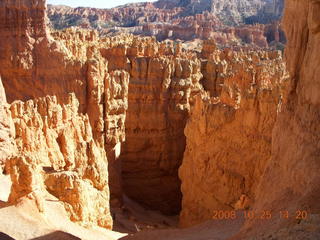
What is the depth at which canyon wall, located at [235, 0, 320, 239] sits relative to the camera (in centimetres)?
464

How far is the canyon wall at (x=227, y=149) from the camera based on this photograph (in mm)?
11016

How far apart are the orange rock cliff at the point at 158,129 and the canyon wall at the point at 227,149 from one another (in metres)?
0.03

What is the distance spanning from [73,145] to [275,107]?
5.30m

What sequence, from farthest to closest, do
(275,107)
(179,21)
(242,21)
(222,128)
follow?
(242,21) → (179,21) → (222,128) → (275,107)

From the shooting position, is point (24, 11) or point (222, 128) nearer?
point (222, 128)

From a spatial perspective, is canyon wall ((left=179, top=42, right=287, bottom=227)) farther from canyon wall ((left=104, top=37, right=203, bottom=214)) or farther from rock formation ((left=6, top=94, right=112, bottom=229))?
canyon wall ((left=104, top=37, right=203, bottom=214))

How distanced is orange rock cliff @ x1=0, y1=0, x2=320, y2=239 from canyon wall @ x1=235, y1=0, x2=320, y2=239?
18mm

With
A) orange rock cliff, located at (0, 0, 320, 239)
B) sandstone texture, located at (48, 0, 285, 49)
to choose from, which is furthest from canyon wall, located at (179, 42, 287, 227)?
sandstone texture, located at (48, 0, 285, 49)

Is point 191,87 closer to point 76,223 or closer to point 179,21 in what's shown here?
point 76,223

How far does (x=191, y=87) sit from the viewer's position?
19719 millimetres

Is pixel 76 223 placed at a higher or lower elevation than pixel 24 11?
lower

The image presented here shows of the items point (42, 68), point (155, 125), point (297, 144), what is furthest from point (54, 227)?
point (155, 125)

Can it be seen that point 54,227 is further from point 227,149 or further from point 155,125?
point 155,125

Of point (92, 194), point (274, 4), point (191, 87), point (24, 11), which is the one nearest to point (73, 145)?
point (92, 194)
